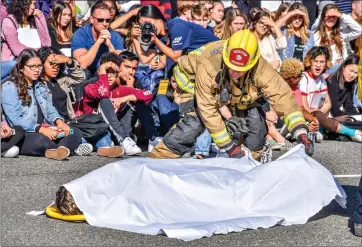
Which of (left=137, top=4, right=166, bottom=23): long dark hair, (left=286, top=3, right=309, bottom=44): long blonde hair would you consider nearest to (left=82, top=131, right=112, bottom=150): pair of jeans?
(left=137, top=4, right=166, bottom=23): long dark hair

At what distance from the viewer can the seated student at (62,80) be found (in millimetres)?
10039

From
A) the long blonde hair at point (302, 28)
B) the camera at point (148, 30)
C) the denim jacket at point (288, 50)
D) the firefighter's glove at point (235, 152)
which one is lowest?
the firefighter's glove at point (235, 152)

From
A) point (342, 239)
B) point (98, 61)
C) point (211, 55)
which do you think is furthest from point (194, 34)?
point (342, 239)

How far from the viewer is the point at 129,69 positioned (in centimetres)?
1045

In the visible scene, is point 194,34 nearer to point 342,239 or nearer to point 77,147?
point 77,147

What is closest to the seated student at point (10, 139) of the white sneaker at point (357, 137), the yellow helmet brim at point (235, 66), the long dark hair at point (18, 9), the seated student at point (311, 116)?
the long dark hair at point (18, 9)

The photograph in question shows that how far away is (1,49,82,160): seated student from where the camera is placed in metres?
9.58

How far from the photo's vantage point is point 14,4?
1088 centimetres

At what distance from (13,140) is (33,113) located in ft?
1.46

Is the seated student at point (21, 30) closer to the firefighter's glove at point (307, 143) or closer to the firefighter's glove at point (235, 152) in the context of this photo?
the firefighter's glove at point (235, 152)

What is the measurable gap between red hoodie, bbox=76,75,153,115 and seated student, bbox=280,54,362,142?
1766 mm

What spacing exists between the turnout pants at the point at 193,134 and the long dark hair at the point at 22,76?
161 centimetres

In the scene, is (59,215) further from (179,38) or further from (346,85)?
(346,85)

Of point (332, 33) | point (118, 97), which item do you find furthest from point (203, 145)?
point (332, 33)
